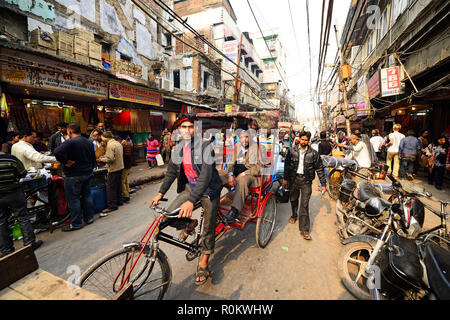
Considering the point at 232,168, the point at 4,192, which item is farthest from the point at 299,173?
the point at 4,192

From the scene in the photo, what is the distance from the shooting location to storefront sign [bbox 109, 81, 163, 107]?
8125mm

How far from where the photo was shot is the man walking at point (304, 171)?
395cm

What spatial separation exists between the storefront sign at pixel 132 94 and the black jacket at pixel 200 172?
7.07 meters

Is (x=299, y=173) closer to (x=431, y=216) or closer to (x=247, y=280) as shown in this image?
(x=247, y=280)

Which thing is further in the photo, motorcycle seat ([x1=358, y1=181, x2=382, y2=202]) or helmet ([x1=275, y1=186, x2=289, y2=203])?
helmet ([x1=275, y1=186, x2=289, y2=203])

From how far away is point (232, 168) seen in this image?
467 centimetres

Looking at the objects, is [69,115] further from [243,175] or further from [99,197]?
[243,175]

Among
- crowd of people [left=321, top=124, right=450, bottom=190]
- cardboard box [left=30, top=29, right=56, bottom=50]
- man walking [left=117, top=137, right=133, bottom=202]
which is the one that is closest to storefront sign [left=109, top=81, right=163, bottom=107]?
cardboard box [left=30, top=29, right=56, bottom=50]

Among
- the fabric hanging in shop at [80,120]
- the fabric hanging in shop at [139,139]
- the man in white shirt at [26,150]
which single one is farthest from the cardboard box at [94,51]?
the man in white shirt at [26,150]

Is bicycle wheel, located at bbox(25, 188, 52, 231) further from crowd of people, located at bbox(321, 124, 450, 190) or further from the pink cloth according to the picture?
crowd of people, located at bbox(321, 124, 450, 190)

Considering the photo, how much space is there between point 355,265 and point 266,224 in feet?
5.20

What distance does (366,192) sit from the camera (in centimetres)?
339

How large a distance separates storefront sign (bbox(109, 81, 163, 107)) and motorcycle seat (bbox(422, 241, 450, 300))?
9819 millimetres
